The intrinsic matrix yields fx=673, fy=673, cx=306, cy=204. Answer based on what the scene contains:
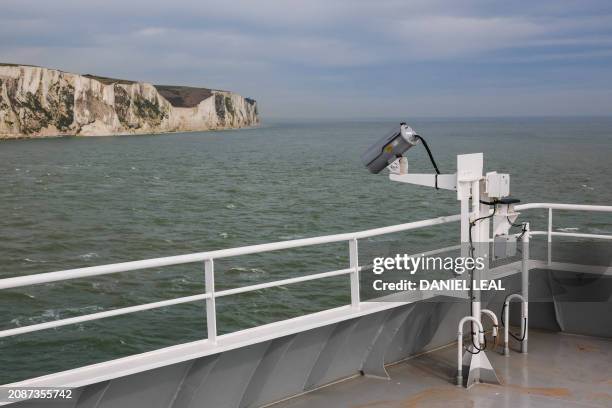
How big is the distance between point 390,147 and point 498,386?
225 centimetres

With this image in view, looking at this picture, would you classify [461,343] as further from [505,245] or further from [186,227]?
[186,227]

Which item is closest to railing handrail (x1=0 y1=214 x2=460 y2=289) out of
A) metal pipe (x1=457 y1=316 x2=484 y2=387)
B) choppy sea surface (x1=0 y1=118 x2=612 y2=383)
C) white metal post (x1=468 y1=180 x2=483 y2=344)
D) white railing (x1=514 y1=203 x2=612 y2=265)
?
white metal post (x1=468 y1=180 x2=483 y2=344)

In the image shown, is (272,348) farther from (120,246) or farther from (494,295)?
(120,246)

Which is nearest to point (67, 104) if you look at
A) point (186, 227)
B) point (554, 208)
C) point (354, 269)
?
point (186, 227)

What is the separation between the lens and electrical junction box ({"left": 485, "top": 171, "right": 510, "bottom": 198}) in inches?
218

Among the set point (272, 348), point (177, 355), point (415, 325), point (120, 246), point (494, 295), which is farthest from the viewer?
point (120, 246)

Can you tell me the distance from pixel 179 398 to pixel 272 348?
2.71ft

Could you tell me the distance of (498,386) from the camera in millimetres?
5766

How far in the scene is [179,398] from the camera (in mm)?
4824

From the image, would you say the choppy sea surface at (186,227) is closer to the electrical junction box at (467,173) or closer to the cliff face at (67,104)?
the electrical junction box at (467,173)

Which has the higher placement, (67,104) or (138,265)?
(67,104)

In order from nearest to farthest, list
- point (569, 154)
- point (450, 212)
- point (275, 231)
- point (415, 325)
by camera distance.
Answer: point (415, 325) < point (275, 231) < point (450, 212) < point (569, 154)

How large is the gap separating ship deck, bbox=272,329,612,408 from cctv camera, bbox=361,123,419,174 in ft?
6.20

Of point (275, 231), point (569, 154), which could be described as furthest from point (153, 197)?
point (569, 154)
